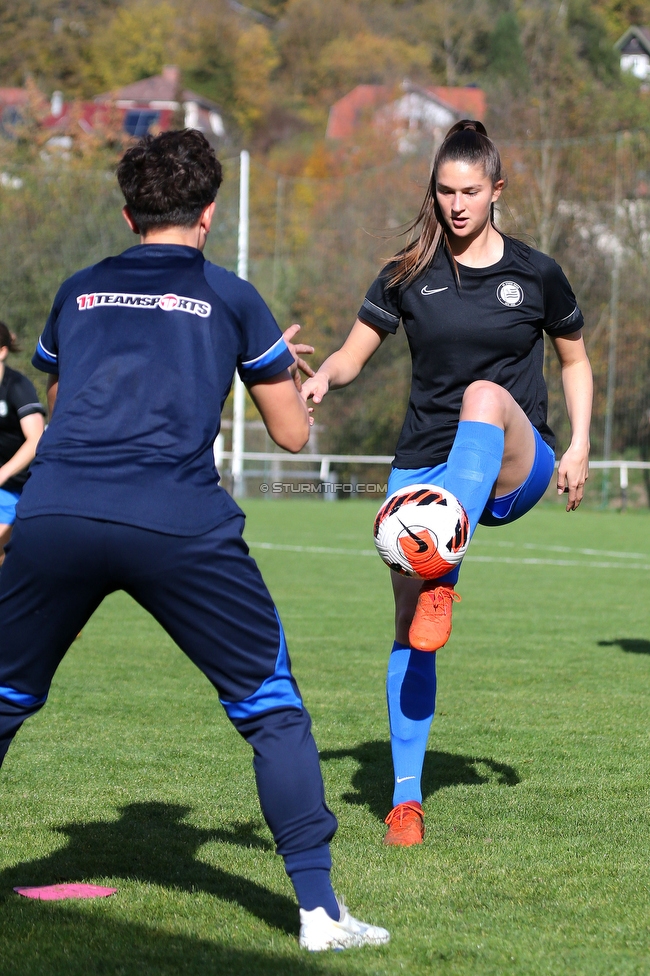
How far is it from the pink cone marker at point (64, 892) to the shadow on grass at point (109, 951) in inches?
3.6

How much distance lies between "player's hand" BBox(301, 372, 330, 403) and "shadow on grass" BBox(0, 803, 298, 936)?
4.45ft

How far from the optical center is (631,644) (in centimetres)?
795

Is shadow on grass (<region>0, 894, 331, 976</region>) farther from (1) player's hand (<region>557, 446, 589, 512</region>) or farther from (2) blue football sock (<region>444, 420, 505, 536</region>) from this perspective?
(1) player's hand (<region>557, 446, 589, 512</region>)

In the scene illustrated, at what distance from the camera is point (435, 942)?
9.10ft

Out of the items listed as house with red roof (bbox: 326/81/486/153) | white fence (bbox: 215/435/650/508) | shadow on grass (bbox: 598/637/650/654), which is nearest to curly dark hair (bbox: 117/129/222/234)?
shadow on grass (bbox: 598/637/650/654)

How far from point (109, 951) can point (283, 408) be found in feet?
4.25

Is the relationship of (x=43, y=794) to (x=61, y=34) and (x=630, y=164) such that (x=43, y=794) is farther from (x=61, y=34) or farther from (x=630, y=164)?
(x=61, y=34)

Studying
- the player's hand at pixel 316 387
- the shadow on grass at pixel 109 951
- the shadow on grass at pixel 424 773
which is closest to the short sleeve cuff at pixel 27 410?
the shadow on grass at pixel 424 773

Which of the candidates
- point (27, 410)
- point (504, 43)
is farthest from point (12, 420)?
point (504, 43)

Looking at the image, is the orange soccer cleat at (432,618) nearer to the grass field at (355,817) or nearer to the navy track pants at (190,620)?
the grass field at (355,817)

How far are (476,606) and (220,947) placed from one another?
734 cm

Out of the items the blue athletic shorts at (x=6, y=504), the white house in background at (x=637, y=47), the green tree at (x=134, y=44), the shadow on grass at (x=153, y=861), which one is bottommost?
the shadow on grass at (x=153, y=861)

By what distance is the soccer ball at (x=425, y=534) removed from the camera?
3.44 metres

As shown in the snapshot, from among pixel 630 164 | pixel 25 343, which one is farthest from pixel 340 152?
pixel 25 343
